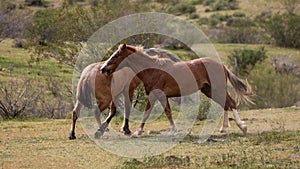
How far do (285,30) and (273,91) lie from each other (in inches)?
699

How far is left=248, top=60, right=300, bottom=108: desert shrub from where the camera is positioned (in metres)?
26.5

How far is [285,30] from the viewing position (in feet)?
144

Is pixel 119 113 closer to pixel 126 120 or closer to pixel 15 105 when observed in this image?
pixel 15 105

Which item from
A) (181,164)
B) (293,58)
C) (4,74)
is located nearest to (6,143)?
(181,164)

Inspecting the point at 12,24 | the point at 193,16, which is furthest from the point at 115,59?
the point at 193,16

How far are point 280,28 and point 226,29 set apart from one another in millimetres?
5939

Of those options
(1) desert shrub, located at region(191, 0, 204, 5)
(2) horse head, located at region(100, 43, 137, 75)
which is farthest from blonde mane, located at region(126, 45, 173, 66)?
(1) desert shrub, located at region(191, 0, 204, 5)

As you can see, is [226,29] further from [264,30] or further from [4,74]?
[4,74]

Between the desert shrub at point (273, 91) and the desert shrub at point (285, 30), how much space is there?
1537cm

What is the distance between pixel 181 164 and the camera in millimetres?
9227

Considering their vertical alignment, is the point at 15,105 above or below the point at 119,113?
below

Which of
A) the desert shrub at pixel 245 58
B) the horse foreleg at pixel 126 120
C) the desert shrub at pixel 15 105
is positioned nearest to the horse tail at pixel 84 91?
the horse foreleg at pixel 126 120

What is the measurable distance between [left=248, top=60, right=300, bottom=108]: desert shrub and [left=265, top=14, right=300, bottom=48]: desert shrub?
50.4 feet

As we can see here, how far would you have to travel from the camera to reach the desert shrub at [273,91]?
26453 millimetres
